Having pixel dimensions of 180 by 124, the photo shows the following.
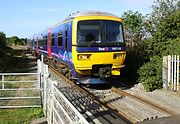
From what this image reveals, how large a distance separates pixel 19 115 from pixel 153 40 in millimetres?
9957

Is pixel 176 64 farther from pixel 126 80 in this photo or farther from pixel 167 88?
pixel 126 80

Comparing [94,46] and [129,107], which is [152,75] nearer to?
[94,46]

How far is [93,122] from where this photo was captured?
8922mm

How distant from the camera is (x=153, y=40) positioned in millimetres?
18469

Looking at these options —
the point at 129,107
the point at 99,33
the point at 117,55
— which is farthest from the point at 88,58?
the point at 129,107

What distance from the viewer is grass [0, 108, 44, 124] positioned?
386 inches

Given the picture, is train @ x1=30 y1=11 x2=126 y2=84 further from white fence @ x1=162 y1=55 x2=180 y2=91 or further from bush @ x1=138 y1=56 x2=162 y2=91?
white fence @ x1=162 y1=55 x2=180 y2=91

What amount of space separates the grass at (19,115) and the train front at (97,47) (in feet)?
13.5

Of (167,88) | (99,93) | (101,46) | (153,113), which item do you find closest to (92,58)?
(101,46)

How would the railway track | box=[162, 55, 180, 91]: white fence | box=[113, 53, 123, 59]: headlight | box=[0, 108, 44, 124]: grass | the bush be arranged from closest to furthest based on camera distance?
1. the railway track
2. box=[0, 108, 44, 124]: grass
3. box=[162, 55, 180, 91]: white fence
4. the bush
5. box=[113, 53, 123, 59]: headlight

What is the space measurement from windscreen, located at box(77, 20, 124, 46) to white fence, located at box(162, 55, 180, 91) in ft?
7.91

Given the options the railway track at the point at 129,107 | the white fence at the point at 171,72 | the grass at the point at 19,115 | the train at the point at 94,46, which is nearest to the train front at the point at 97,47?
the train at the point at 94,46

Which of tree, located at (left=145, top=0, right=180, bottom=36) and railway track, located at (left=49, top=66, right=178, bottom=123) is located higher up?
tree, located at (left=145, top=0, right=180, bottom=36)

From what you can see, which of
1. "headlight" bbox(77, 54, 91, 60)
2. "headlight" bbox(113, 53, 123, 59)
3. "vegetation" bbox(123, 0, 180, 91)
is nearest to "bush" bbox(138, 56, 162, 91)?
"vegetation" bbox(123, 0, 180, 91)
